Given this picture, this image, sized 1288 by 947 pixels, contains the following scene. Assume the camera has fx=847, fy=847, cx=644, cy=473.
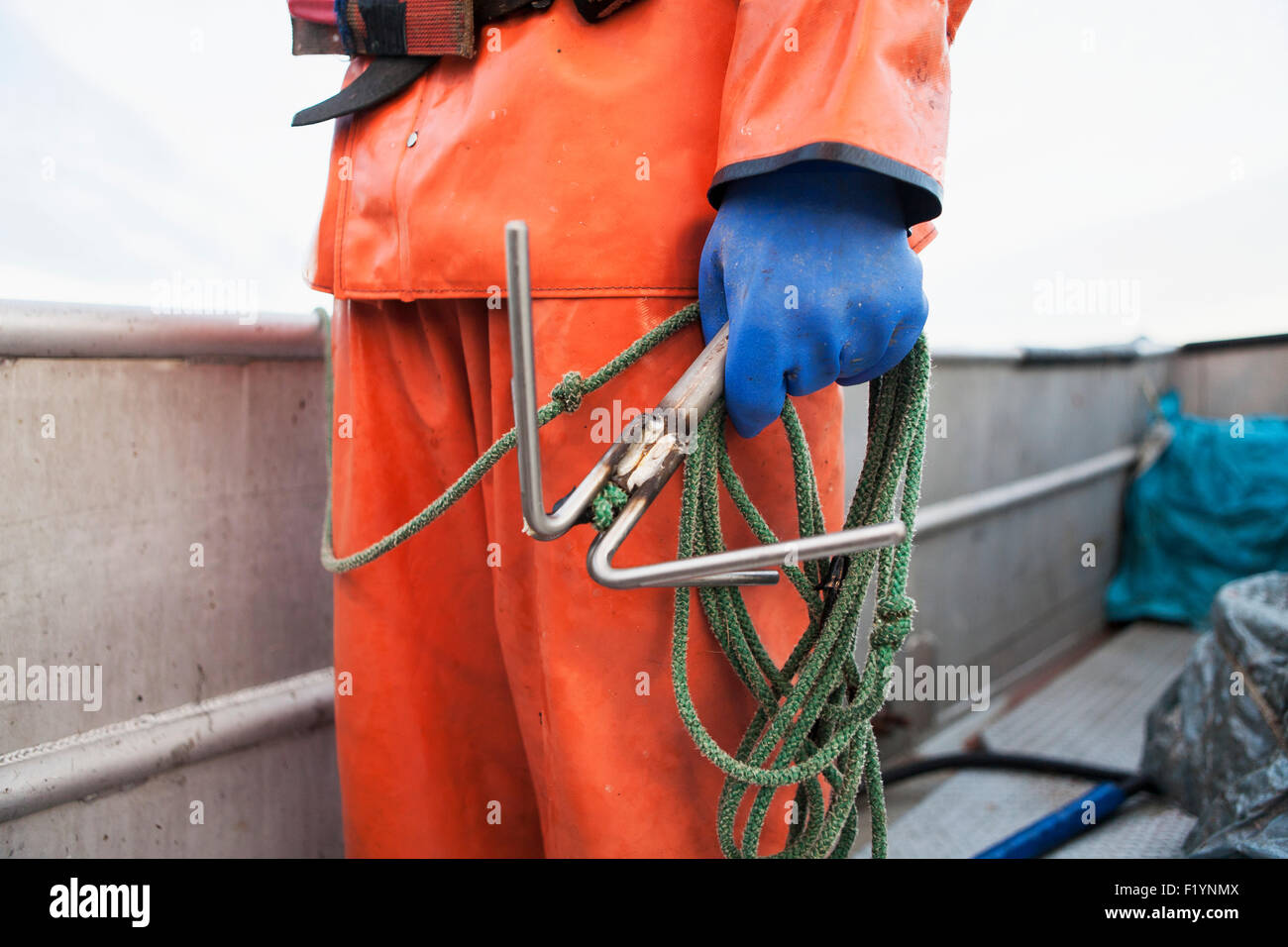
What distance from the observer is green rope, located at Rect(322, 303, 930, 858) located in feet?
2.47

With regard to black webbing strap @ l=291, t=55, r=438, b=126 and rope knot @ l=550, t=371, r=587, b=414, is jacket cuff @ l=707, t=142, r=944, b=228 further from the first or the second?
black webbing strap @ l=291, t=55, r=438, b=126

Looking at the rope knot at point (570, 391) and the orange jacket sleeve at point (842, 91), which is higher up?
the orange jacket sleeve at point (842, 91)

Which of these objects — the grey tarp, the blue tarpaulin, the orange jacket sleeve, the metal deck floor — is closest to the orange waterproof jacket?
the orange jacket sleeve

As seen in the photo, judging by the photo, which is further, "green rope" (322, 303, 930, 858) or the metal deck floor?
the metal deck floor

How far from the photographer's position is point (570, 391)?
73cm

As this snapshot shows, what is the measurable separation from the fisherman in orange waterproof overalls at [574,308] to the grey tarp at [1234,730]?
0.95 metres

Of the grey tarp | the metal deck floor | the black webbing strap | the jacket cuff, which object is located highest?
the black webbing strap

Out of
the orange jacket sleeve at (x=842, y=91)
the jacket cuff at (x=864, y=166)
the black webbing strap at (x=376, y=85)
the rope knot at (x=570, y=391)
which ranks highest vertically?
the black webbing strap at (x=376, y=85)

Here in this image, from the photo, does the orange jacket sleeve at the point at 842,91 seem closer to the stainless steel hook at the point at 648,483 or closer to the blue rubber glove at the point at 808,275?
the blue rubber glove at the point at 808,275

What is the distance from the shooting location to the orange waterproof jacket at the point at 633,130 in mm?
683

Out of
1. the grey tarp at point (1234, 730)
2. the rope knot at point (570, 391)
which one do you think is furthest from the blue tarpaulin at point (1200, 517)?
the rope knot at point (570, 391)

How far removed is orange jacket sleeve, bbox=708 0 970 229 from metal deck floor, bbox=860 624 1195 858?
1534mm

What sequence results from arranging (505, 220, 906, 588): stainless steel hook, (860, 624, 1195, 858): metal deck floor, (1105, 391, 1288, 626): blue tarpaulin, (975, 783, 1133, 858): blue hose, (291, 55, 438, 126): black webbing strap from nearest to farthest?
1. (505, 220, 906, 588): stainless steel hook
2. (291, 55, 438, 126): black webbing strap
3. (975, 783, 1133, 858): blue hose
4. (860, 624, 1195, 858): metal deck floor
5. (1105, 391, 1288, 626): blue tarpaulin

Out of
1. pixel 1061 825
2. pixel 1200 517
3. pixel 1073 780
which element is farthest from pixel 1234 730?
pixel 1200 517
